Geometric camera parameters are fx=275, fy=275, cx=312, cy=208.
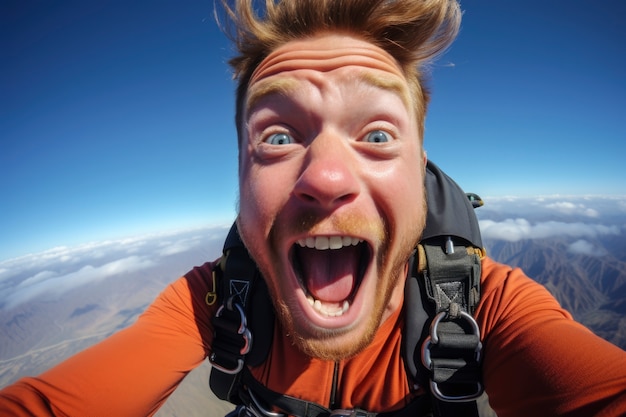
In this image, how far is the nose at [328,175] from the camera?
134cm

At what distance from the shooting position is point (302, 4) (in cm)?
185

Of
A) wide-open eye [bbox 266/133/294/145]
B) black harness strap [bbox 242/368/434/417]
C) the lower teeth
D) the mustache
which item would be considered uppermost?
wide-open eye [bbox 266/133/294/145]

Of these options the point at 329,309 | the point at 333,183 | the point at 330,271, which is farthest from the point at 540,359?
the point at 333,183

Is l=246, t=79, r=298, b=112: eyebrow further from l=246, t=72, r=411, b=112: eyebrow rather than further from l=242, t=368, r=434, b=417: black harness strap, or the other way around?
l=242, t=368, r=434, b=417: black harness strap

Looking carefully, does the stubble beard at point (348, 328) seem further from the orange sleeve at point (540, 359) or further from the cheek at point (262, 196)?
the orange sleeve at point (540, 359)

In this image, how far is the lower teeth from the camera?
1.58 m

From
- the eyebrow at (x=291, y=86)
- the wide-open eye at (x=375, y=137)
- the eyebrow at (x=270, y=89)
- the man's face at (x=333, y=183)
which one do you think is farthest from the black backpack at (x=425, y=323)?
the eyebrow at (x=270, y=89)

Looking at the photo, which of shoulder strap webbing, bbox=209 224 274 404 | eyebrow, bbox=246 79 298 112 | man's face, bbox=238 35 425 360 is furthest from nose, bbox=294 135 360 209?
shoulder strap webbing, bbox=209 224 274 404

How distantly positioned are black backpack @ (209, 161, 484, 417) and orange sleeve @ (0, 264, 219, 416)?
187mm

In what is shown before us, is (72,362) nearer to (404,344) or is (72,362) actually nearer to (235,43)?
(404,344)

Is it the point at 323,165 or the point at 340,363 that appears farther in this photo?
the point at 340,363

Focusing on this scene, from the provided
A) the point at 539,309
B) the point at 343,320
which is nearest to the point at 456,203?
the point at 539,309

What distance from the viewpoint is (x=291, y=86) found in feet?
5.17

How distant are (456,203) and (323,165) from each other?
4.35 ft
